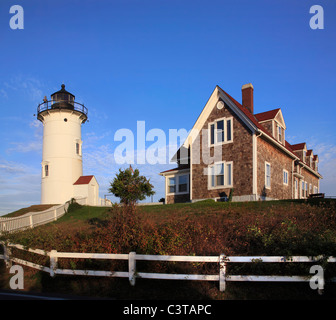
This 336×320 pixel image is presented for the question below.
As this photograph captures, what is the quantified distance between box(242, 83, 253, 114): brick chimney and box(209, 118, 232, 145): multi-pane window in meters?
5.24

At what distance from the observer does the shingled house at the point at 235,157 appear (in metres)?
20.7

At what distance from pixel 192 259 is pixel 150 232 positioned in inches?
104

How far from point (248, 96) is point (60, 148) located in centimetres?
2101

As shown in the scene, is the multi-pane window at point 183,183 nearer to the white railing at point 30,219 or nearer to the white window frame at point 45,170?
the white railing at point 30,219

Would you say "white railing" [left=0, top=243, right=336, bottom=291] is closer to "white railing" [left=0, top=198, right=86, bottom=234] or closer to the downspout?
"white railing" [left=0, top=198, right=86, bottom=234]

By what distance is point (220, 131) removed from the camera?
75.0ft

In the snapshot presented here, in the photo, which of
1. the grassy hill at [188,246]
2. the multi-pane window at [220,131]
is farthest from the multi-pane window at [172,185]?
the grassy hill at [188,246]

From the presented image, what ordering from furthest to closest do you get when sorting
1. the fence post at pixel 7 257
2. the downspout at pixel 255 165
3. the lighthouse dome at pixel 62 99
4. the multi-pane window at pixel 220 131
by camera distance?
1. the lighthouse dome at pixel 62 99
2. the multi-pane window at pixel 220 131
3. the downspout at pixel 255 165
4. the fence post at pixel 7 257

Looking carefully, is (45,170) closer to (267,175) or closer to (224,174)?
(224,174)

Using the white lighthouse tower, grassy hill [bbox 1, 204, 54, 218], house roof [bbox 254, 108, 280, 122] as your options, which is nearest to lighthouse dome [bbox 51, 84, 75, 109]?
the white lighthouse tower

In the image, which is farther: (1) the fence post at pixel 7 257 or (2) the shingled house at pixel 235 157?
(2) the shingled house at pixel 235 157

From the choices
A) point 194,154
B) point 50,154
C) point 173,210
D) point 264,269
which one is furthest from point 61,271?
point 50,154

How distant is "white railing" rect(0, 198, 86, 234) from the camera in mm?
19373
